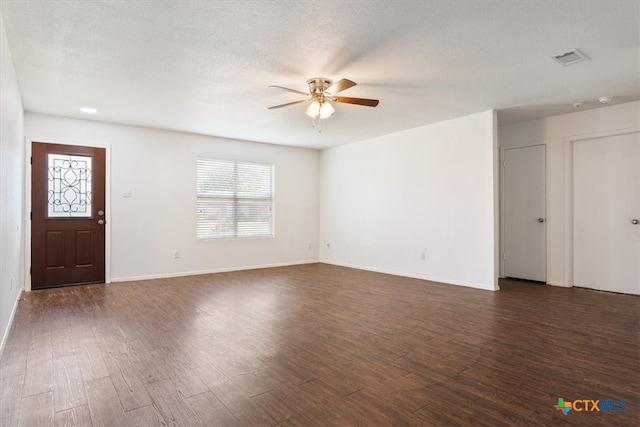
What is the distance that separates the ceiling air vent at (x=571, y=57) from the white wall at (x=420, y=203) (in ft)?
5.09

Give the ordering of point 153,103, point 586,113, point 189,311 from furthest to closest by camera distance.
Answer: point 586,113, point 153,103, point 189,311

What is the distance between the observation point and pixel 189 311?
12.3ft

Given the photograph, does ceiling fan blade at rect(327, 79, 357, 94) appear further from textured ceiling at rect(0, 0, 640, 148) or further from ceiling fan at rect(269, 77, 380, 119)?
textured ceiling at rect(0, 0, 640, 148)

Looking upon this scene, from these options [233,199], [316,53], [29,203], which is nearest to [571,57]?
[316,53]

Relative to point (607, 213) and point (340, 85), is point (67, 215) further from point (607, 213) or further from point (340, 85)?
point (607, 213)

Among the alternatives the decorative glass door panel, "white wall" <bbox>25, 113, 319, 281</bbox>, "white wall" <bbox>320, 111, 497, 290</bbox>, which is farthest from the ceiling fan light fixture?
the decorative glass door panel

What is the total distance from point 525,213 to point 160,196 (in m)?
5.94

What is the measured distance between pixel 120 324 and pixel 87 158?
10.2ft

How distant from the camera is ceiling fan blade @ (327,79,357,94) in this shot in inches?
→ 127

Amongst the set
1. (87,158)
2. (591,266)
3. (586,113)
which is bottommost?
(591,266)

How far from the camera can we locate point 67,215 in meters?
5.06

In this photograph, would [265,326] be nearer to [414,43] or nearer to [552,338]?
[552,338]

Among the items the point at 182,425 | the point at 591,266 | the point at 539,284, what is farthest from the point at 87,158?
the point at 591,266
